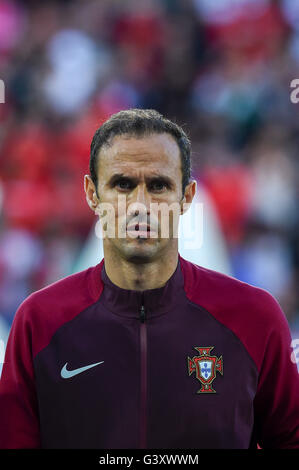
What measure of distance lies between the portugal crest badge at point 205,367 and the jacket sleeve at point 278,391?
0.15 meters

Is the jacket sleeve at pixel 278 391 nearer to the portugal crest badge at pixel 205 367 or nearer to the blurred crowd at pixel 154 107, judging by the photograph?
the portugal crest badge at pixel 205 367

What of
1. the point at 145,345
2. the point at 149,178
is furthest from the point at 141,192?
the point at 145,345

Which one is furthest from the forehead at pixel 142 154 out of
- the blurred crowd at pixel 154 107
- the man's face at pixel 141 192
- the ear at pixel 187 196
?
the blurred crowd at pixel 154 107

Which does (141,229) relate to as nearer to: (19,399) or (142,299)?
(142,299)

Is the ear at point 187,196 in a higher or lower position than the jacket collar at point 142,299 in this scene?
higher

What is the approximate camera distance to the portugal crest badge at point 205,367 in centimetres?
217

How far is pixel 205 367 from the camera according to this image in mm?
2182

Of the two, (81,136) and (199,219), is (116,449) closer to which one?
(199,219)

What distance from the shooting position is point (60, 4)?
763 cm

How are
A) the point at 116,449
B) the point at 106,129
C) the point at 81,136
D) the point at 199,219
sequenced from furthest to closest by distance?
the point at 81,136 → the point at 199,219 → the point at 106,129 → the point at 116,449

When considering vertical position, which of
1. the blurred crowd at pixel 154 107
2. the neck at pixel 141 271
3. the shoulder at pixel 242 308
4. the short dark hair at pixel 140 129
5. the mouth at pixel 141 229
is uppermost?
the blurred crowd at pixel 154 107

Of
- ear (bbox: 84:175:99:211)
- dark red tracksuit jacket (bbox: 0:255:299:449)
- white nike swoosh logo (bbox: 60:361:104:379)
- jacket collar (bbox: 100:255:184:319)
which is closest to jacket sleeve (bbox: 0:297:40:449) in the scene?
dark red tracksuit jacket (bbox: 0:255:299:449)

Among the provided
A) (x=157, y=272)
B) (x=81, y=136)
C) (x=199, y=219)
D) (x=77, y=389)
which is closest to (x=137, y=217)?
(x=157, y=272)

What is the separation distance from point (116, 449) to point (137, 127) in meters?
0.92
